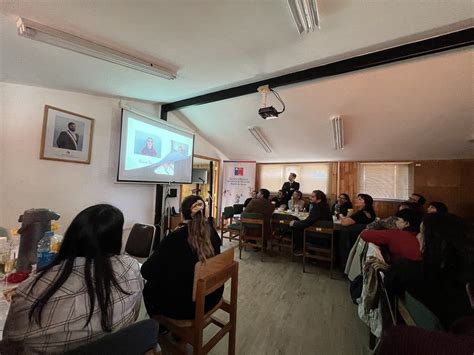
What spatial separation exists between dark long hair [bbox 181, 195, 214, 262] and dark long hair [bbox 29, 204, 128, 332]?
1.74 ft

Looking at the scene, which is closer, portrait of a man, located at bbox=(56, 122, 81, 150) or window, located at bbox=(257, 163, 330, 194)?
portrait of a man, located at bbox=(56, 122, 81, 150)

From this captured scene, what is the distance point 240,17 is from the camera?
161 centimetres

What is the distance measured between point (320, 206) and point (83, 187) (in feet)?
11.3

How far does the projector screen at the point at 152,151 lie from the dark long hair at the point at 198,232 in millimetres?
1857

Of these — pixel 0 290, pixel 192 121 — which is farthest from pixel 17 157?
pixel 192 121

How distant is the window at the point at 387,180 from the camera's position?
477 cm

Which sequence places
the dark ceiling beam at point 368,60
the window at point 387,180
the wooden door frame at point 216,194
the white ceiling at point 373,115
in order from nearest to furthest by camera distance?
the dark ceiling beam at point 368,60 → the white ceiling at point 373,115 → the window at point 387,180 → the wooden door frame at point 216,194

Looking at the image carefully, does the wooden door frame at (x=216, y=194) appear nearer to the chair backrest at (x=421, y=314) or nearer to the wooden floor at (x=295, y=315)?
the wooden floor at (x=295, y=315)

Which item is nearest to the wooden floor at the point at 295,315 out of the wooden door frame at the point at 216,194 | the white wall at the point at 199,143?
the wooden door frame at the point at 216,194

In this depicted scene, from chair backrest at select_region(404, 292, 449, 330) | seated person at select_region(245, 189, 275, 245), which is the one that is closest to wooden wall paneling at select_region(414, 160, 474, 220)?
seated person at select_region(245, 189, 275, 245)

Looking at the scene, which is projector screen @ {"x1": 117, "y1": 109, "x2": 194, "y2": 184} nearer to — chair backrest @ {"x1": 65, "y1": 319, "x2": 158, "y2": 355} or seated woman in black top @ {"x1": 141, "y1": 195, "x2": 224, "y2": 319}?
seated woman in black top @ {"x1": 141, "y1": 195, "x2": 224, "y2": 319}

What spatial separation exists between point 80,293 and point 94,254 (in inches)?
5.6

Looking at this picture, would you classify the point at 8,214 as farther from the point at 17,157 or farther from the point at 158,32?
the point at 158,32

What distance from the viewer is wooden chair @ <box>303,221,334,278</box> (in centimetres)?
304
